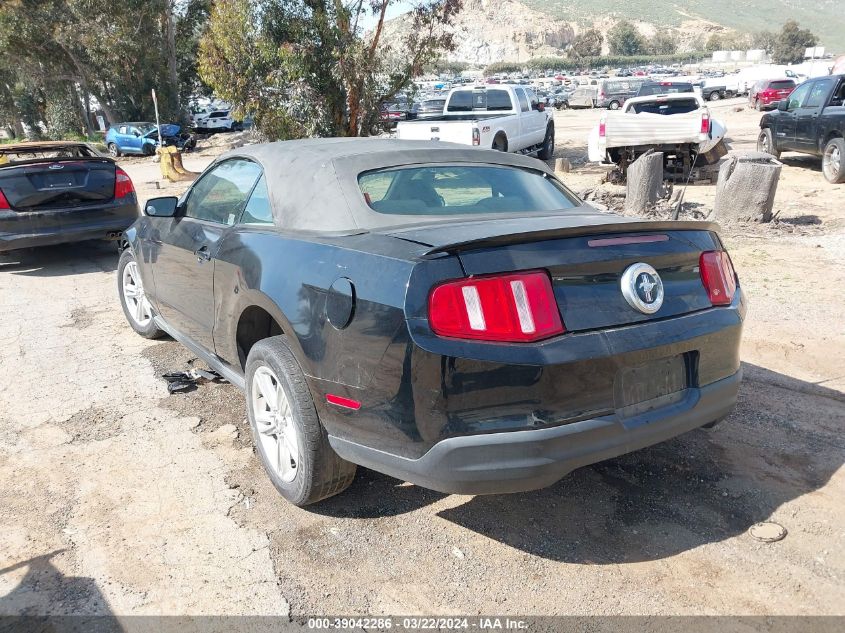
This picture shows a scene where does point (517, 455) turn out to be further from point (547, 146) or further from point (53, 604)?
point (547, 146)

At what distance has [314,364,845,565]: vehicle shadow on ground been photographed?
3.05 m

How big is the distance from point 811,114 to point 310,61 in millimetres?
10107

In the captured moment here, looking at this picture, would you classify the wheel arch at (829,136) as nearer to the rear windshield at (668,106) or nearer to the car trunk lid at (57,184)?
the rear windshield at (668,106)

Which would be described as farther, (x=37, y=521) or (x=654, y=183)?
(x=654, y=183)

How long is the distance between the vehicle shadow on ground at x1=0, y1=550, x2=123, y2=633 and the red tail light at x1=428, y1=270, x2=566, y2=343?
5.40 feet

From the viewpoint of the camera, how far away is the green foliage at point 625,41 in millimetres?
156000

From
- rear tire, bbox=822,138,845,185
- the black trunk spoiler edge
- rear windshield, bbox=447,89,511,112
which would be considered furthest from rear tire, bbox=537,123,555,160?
the black trunk spoiler edge

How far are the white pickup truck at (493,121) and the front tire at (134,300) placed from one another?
8.12m

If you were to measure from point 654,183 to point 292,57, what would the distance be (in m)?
8.44

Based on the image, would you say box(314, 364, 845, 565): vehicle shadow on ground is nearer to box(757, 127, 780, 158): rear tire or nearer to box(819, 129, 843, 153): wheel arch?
box(819, 129, 843, 153): wheel arch

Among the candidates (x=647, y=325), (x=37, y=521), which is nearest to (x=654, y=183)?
(x=647, y=325)

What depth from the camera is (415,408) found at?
103 inches

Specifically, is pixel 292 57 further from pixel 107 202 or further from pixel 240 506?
pixel 240 506

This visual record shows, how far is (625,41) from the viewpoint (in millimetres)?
156000
